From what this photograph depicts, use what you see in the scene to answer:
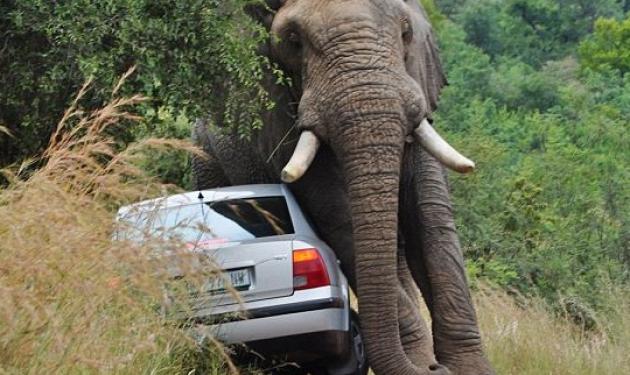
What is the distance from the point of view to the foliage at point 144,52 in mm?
11227

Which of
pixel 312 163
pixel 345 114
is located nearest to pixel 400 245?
pixel 312 163

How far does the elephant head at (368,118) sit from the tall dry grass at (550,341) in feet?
7.89

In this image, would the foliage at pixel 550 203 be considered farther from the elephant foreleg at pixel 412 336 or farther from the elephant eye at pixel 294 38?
the elephant eye at pixel 294 38

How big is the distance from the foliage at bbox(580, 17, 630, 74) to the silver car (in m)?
47.3

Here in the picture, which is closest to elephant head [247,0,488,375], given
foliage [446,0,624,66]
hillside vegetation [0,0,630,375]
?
hillside vegetation [0,0,630,375]

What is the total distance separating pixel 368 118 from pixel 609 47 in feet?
163

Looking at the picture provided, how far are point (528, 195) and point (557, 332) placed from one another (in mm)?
6982

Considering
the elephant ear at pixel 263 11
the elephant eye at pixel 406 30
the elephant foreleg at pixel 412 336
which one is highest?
the elephant eye at pixel 406 30

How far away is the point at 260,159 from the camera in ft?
43.2

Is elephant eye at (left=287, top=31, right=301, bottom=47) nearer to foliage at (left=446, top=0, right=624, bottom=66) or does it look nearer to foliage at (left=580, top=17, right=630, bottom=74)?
foliage at (left=580, top=17, right=630, bottom=74)

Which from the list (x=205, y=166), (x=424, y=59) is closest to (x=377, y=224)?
(x=424, y=59)

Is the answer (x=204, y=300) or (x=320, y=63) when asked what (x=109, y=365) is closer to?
(x=204, y=300)

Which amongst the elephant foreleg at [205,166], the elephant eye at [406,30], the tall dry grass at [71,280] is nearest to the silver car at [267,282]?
the tall dry grass at [71,280]

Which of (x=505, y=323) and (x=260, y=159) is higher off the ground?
(x=260, y=159)
